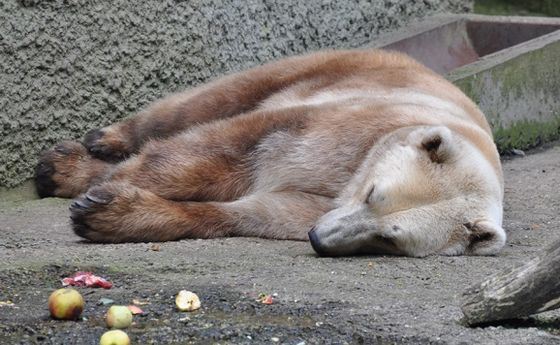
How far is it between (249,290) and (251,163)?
4.16ft

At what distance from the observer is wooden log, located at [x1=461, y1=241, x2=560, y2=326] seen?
319 cm

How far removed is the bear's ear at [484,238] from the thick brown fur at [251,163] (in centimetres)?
2

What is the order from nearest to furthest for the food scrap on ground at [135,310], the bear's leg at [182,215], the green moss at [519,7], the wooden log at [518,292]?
1. the wooden log at [518,292]
2. the food scrap on ground at [135,310]
3. the bear's leg at [182,215]
4. the green moss at [519,7]

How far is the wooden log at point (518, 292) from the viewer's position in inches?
126

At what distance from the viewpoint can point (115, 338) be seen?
306 centimetres

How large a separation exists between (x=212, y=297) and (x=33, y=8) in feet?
7.61

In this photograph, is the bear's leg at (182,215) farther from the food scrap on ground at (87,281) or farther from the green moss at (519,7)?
A: the green moss at (519,7)

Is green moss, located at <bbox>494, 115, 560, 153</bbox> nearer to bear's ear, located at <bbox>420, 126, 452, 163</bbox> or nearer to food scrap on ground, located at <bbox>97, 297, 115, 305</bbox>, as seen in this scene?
bear's ear, located at <bbox>420, 126, 452, 163</bbox>

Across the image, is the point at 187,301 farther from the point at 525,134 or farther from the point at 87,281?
the point at 525,134

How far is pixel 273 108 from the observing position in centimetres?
540

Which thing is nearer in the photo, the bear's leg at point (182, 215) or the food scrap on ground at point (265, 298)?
the food scrap on ground at point (265, 298)

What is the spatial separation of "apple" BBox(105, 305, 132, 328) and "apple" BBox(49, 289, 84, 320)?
4.1 inches

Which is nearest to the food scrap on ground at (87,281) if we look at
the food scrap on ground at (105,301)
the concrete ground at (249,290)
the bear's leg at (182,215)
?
the concrete ground at (249,290)

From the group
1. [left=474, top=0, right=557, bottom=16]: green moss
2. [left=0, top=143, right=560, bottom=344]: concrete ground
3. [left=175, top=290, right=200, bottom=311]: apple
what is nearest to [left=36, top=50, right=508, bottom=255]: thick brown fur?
[left=0, top=143, right=560, bottom=344]: concrete ground
